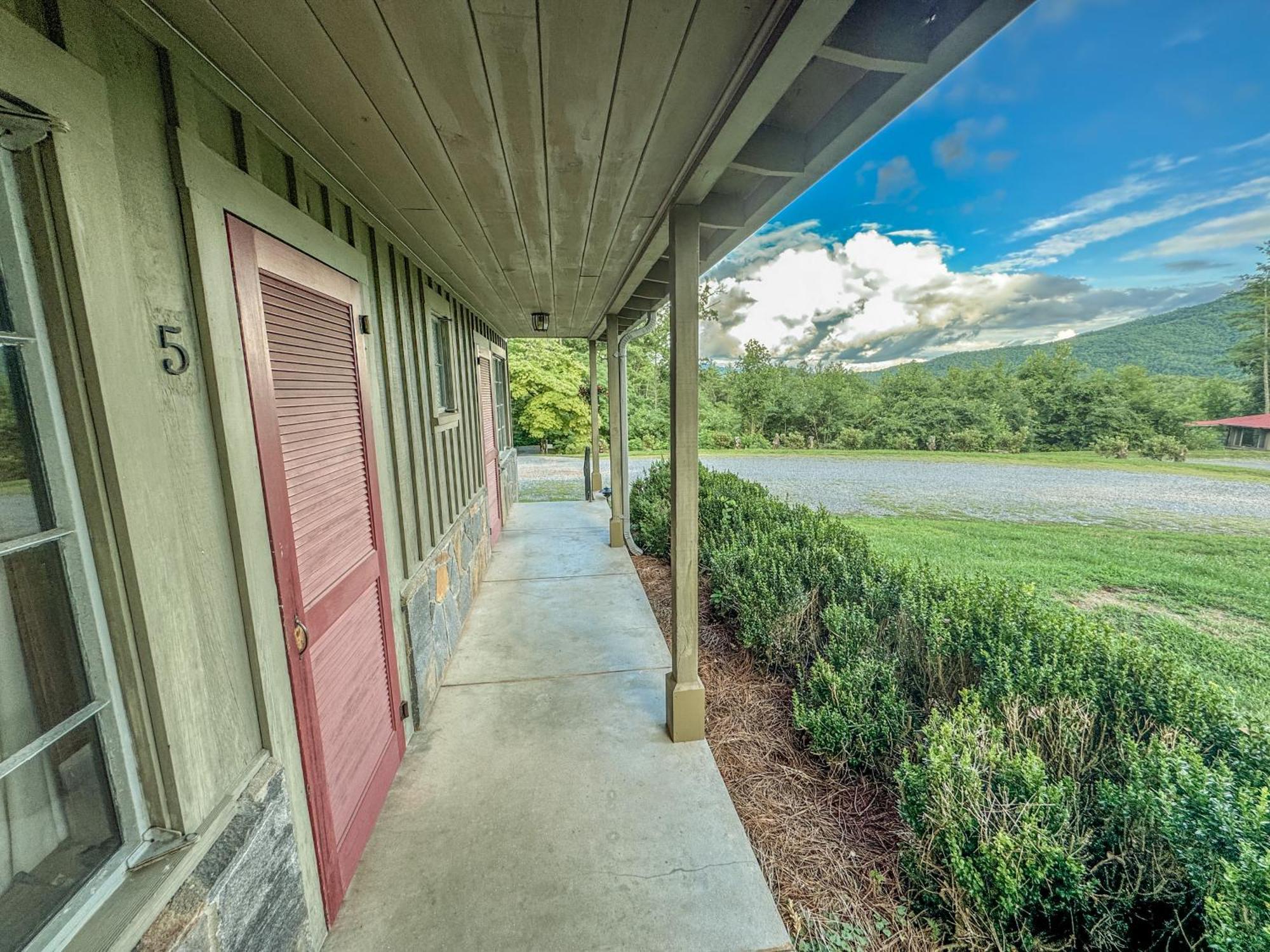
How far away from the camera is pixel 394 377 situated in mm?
2506

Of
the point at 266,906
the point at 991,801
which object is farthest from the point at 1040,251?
the point at 266,906

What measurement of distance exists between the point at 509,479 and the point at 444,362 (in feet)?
12.1

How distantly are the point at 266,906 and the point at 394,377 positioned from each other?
81.7 inches

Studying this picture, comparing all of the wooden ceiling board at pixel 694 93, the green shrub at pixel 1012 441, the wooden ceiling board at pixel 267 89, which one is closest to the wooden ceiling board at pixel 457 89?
the wooden ceiling board at pixel 267 89

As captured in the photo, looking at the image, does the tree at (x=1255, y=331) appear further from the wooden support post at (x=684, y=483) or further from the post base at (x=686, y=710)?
the post base at (x=686, y=710)

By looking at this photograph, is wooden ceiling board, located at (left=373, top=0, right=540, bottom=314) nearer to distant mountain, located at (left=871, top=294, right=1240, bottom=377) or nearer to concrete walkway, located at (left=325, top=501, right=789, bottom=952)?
concrete walkway, located at (left=325, top=501, right=789, bottom=952)

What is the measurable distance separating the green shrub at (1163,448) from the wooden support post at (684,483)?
22694mm

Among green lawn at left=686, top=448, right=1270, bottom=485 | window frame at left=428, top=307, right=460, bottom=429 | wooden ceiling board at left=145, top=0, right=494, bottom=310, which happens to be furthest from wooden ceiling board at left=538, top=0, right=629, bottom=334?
green lawn at left=686, top=448, right=1270, bottom=485

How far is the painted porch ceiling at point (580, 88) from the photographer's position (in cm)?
106

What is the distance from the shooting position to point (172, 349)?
3.52ft

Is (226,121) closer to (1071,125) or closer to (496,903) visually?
(496,903)

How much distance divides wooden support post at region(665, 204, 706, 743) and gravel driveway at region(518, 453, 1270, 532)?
4.24 m

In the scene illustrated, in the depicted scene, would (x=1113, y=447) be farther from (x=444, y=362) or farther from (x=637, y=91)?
(x=637, y=91)

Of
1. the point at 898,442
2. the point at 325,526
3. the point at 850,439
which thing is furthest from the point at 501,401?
the point at 898,442
